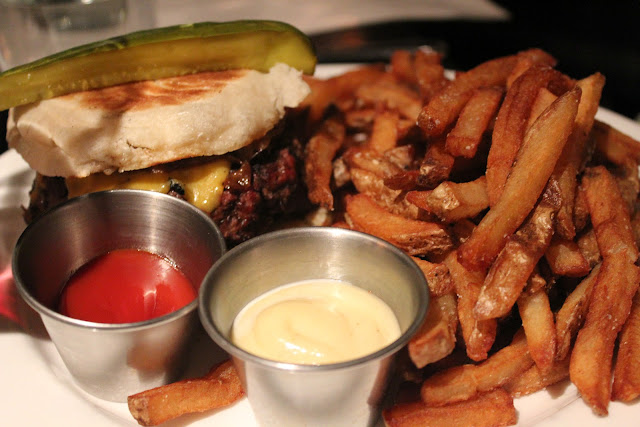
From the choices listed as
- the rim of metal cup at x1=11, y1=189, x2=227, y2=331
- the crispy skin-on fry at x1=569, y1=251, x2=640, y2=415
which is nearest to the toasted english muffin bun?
the rim of metal cup at x1=11, y1=189, x2=227, y2=331

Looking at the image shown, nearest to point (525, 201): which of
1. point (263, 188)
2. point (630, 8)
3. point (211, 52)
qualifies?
point (263, 188)

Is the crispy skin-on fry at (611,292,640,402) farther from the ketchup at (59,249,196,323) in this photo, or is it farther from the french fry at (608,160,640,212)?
the ketchup at (59,249,196,323)

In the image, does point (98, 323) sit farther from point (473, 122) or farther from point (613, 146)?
point (613, 146)

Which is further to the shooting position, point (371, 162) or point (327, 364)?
point (371, 162)

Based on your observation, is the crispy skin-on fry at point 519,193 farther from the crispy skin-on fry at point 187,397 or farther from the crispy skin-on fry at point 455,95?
the crispy skin-on fry at point 187,397

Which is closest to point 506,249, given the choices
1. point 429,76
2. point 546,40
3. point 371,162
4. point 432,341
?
point 432,341

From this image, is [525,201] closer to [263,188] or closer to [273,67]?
[263,188]

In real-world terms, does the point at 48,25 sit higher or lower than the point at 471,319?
lower
